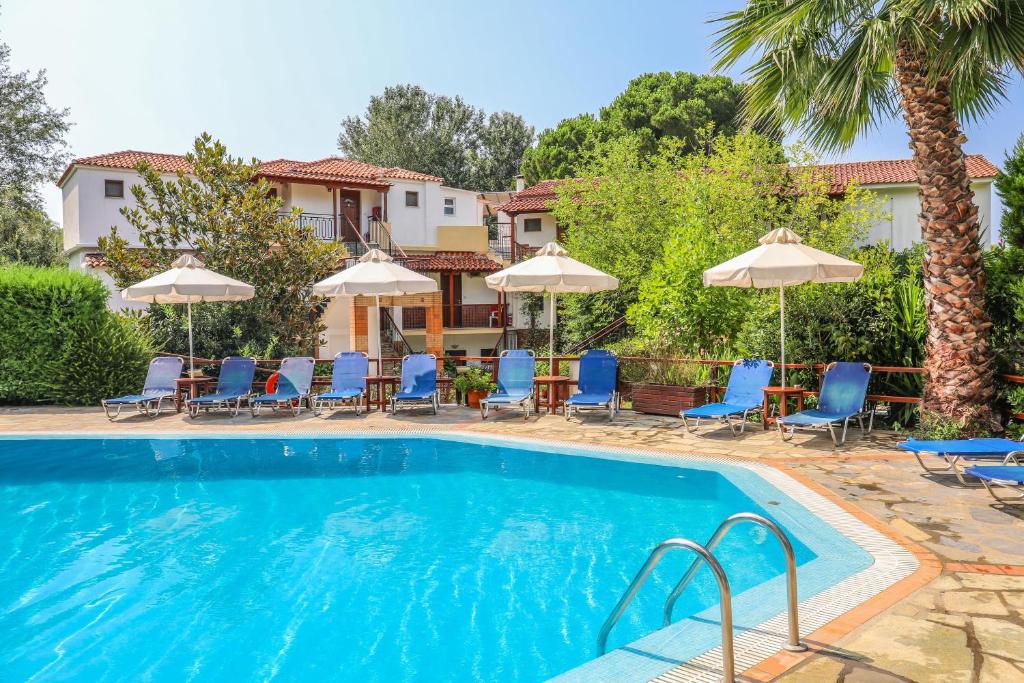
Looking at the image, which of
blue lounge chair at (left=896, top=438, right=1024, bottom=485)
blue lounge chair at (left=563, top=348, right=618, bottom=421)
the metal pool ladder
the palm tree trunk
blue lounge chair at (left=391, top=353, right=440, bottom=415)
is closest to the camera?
the metal pool ladder

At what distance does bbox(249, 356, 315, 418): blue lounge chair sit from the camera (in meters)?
13.0

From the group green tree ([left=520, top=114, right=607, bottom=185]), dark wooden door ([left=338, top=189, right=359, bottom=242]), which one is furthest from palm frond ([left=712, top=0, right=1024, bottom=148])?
green tree ([left=520, top=114, right=607, bottom=185])

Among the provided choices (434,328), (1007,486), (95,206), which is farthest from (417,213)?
(1007,486)

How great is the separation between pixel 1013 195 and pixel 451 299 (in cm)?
2461

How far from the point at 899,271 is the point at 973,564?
Result: 24.9ft

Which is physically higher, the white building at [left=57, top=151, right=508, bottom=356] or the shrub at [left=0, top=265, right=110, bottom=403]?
the white building at [left=57, top=151, right=508, bottom=356]

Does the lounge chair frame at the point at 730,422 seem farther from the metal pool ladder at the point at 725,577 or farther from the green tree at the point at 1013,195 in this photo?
the metal pool ladder at the point at 725,577

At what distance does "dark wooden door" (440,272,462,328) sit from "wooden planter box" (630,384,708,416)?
780 inches

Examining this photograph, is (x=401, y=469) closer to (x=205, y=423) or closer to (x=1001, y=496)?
(x=205, y=423)

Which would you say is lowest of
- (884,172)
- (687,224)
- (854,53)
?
(687,224)

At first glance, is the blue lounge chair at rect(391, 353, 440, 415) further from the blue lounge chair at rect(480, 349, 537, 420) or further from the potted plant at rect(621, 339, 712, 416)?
the potted plant at rect(621, 339, 712, 416)

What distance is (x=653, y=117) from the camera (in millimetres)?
37375

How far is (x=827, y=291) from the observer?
10789 millimetres

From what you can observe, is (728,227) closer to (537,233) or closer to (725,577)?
(537,233)
